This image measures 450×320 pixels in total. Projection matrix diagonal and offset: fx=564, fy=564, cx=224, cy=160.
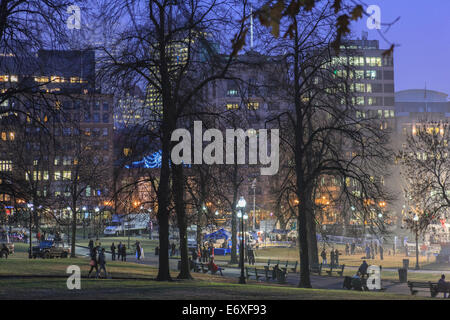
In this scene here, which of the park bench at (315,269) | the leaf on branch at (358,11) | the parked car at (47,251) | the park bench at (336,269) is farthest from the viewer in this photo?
the parked car at (47,251)

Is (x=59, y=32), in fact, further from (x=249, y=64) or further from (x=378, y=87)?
(x=378, y=87)

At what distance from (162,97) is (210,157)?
389cm

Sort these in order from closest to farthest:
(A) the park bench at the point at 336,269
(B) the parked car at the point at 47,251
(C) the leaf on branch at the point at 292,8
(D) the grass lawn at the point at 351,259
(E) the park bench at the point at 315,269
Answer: (C) the leaf on branch at the point at 292,8 < (A) the park bench at the point at 336,269 < (E) the park bench at the point at 315,269 < (B) the parked car at the point at 47,251 < (D) the grass lawn at the point at 351,259

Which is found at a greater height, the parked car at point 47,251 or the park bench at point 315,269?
the parked car at point 47,251

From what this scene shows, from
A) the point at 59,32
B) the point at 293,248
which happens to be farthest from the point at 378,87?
the point at 59,32

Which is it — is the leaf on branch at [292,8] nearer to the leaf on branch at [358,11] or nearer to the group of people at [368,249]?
the leaf on branch at [358,11]

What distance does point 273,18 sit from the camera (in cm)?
745

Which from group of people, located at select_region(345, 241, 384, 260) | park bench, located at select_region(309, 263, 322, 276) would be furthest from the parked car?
group of people, located at select_region(345, 241, 384, 260)

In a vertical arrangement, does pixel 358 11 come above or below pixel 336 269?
above

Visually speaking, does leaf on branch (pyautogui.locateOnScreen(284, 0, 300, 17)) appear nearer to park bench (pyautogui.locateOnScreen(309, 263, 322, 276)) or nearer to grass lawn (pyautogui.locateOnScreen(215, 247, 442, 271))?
park bench (pyautogui.locateOnScreen(309, 263, 322, 276))

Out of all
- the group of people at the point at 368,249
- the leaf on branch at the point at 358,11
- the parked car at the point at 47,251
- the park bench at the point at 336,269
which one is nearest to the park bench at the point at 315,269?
the park bench at the point at 336,269

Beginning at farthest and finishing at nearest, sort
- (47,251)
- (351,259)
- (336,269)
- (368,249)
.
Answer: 1. (351,259)
2. (368,249)
3. (47,251)
4. (336,269)

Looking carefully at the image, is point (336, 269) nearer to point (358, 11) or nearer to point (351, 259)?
point (351, 259)

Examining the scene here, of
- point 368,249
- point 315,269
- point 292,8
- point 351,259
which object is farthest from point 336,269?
point 292,8
